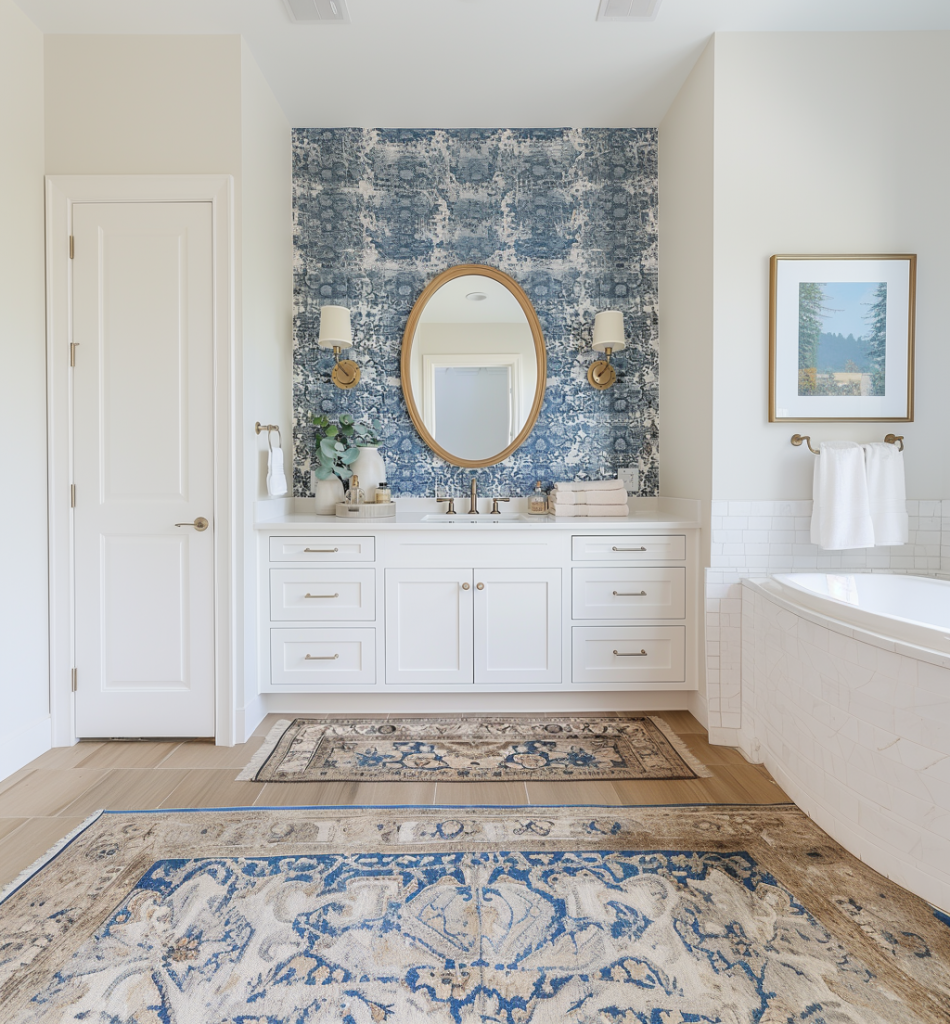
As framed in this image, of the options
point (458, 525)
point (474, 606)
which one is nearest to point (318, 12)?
point (458, 525)

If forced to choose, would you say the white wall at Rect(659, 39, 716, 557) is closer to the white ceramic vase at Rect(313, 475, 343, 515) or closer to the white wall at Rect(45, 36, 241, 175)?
the white ceramic vase at Rect(313, 475, 343, 515)

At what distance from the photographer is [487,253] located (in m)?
3.22

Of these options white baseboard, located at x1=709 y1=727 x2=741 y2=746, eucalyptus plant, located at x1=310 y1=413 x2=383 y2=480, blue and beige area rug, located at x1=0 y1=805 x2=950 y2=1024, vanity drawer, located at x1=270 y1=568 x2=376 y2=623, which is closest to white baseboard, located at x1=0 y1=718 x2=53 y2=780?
blue and beige area rug, located at x1=0 y1=805 x2=950 y2=1024

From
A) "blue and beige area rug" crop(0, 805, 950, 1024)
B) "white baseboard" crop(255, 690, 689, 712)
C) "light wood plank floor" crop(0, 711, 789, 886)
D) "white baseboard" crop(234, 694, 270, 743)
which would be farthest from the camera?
"white baseboard" crop(255, 690, 689, 712)

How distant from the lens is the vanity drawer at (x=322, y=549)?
8.82 ft

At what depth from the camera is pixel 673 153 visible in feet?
9.78

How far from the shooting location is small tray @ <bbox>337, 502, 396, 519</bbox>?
9.45 feet

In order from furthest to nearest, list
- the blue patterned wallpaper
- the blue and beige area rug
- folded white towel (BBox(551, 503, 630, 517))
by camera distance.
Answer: the blue patterned wallpaper, folded white towel (BBox(551, 503, 630, 517)), the blue and beige area rug

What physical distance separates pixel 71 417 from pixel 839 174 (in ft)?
10.4

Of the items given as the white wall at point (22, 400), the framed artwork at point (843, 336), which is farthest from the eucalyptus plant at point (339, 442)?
the framed artwork at point (843, 336)

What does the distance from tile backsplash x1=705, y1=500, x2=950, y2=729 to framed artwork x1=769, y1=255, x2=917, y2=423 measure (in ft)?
1.33

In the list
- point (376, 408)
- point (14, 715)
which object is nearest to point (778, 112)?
point (376, 408)

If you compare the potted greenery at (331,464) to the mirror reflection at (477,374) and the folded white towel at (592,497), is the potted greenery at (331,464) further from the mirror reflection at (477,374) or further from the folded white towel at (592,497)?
the folded white towel at (592,497)

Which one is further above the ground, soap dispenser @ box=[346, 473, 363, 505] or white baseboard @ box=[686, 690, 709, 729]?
soap dispenser @ box=[346, 473, 363, 505]
